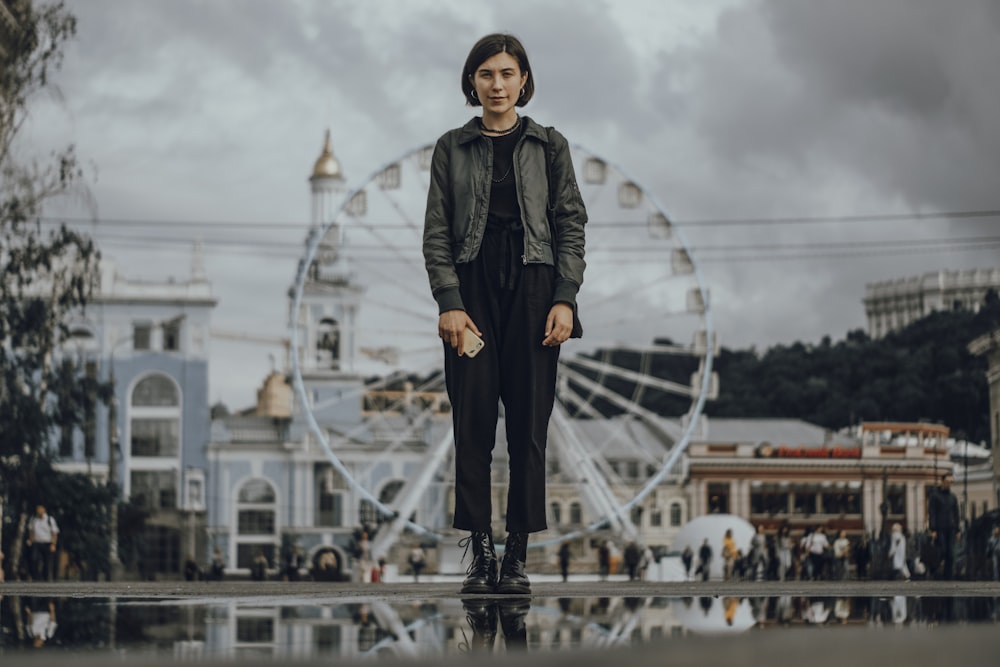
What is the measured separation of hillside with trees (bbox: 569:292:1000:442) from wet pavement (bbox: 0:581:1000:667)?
329 feet

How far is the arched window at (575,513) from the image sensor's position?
299 ft

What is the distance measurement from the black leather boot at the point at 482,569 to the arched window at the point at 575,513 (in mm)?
86460

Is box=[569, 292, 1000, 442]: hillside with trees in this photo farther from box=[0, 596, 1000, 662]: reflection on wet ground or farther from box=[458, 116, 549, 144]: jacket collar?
box=[0, 596, 1000, 662]: reflection on wet ground

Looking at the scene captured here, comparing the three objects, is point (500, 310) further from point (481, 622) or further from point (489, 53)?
point (481, 622)

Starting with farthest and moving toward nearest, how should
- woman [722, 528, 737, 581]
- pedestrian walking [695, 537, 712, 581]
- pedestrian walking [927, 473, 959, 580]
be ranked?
pedestrian walking [695, 537, 712, 581] → woman [722, 528, 737, 581] → pedestrian walking [927, 473, 959, 580]

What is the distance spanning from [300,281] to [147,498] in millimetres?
41807

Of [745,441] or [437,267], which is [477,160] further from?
[745,441]

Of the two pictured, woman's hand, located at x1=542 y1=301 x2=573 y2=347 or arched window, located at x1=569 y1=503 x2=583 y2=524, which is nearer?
woman's hand, located at x1=542 y1=301 x2=573 y2=347

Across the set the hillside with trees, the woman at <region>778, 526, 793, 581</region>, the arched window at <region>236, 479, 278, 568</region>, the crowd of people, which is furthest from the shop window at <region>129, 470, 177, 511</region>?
the woman at <region>778, 526, 793, 581</region>

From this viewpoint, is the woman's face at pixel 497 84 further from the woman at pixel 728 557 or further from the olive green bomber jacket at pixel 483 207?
the woman at pixel 728 557

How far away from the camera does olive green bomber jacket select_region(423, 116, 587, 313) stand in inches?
194

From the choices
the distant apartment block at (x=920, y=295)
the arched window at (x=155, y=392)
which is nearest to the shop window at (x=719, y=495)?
the arched window at (x=155, y=392)

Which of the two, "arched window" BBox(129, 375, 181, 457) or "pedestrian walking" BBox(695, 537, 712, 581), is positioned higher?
"arched window" BBox(129, 375, 181, 457)

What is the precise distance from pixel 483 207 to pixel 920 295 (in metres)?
165
